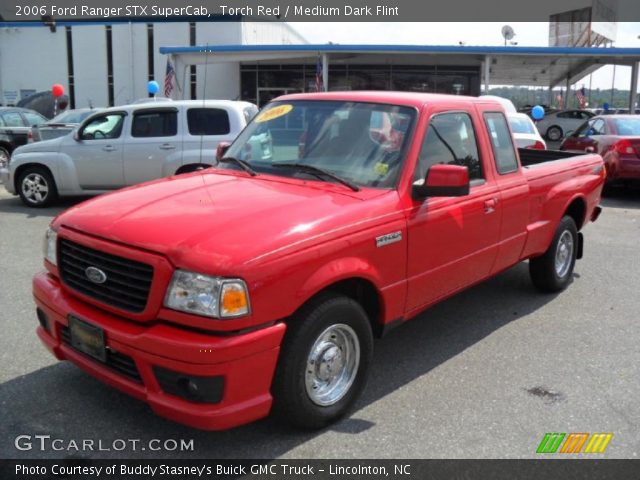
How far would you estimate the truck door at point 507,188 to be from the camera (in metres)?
4.75

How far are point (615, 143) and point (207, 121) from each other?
7.71 m

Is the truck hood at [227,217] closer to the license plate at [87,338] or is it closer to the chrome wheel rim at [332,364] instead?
the license plate at [87,338]

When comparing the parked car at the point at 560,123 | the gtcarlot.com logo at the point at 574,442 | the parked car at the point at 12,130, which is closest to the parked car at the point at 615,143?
the gtcarlot.com logo at the point at 574,442

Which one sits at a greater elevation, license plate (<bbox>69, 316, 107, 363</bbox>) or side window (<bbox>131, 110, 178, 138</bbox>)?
side window (<bbox>131, 110, 178, 138</bbox>)

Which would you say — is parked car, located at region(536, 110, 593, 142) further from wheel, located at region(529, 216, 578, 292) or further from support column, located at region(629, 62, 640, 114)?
wheel, located at region(529, 216, 578, 292)

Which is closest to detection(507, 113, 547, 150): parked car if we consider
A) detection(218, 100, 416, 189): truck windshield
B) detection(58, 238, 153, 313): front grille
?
detection(218, 100, 416, 189): truck windshield

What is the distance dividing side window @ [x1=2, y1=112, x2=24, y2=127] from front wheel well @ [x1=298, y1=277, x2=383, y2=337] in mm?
13335

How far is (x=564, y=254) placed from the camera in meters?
6.10

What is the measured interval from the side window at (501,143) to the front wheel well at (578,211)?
1.40 m

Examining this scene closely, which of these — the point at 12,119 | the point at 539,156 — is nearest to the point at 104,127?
the point at 12,119

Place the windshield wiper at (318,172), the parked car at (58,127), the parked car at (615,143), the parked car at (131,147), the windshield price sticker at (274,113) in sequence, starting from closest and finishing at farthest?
the windshield wiper at (318,172) < the windshield price sticker at (274,113) < the parked car at (131,147) < the parked car at (615,143) < the parked car at (58,127)

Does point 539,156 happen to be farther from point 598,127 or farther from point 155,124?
point 598,127

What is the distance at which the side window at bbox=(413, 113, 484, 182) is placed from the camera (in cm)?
407

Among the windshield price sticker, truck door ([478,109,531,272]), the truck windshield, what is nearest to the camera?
the truck windshield
